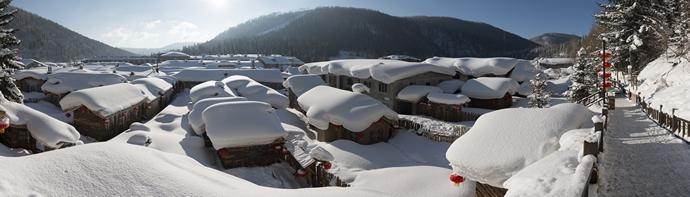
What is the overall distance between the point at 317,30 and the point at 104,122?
490 feet

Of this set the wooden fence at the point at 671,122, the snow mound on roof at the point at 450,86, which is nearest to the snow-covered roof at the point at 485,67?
the snow mound on roof at the point at 450,86

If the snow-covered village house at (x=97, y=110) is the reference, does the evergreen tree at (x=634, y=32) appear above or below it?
above

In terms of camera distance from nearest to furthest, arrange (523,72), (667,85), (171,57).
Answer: (667,85), (523,72), (171,57)

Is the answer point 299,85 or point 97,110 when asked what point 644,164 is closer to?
point 97,110

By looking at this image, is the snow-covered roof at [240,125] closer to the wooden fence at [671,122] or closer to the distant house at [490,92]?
the wooden fence at [671,122]

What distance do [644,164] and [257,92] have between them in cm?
2747

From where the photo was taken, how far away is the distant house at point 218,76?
166ft

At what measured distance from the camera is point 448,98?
1131 inches

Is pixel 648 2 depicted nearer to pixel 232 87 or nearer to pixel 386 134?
pixel 386 134

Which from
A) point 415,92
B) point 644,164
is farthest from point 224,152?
point 415,92

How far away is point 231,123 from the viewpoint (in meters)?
19.0

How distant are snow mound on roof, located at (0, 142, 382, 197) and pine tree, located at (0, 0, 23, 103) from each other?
17016 mm

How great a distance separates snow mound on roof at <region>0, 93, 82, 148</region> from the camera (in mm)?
15422

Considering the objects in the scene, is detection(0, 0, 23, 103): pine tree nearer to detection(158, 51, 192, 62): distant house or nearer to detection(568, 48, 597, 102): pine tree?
detection(568, 48, 597, 102): pine tree
